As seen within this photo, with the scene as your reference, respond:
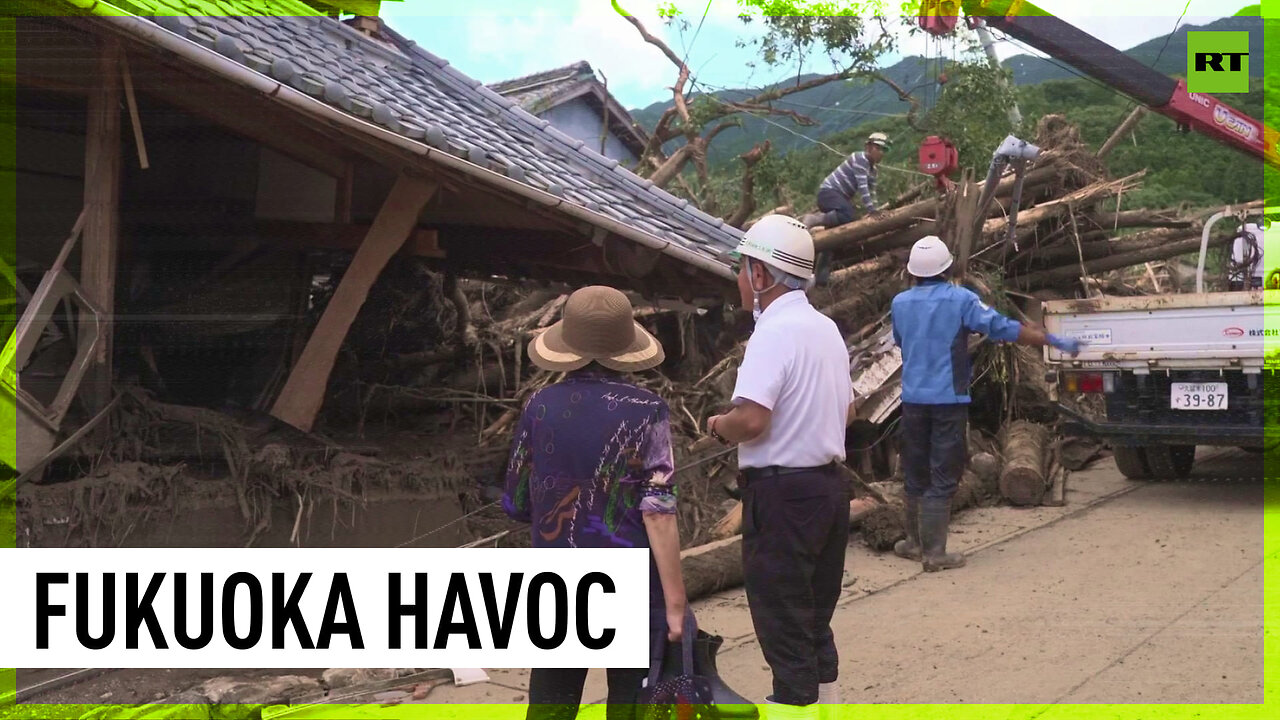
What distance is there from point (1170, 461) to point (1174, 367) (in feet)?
3.95

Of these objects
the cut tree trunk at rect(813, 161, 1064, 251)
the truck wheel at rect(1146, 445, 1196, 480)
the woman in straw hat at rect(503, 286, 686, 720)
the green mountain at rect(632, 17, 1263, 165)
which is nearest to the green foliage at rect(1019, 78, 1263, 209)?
the green mountain at rect(632, 17, 1263, 165)

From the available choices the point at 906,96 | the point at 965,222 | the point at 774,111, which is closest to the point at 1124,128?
the point at 965,222

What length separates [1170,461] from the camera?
9234mm

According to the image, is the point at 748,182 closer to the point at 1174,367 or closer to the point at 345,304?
the point at 1174,367

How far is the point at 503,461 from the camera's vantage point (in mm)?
7180

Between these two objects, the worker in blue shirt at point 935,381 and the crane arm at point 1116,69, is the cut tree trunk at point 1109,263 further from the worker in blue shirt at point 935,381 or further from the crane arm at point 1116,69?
the worker in blue shirt at point 935,381

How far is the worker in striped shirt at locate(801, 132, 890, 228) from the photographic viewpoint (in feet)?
35.2

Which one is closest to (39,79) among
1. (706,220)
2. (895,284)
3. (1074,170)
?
(706,220)

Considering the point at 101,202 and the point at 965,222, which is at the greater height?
the point at 965,222

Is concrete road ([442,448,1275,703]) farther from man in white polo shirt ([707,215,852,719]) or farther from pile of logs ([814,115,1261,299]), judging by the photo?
pile of logs ([814,115,1261,299])

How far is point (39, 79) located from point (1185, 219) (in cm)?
974

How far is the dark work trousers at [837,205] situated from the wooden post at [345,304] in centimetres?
530

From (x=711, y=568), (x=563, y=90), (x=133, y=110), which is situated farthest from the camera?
(x=563, y=90)

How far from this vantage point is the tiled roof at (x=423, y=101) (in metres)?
5.38
